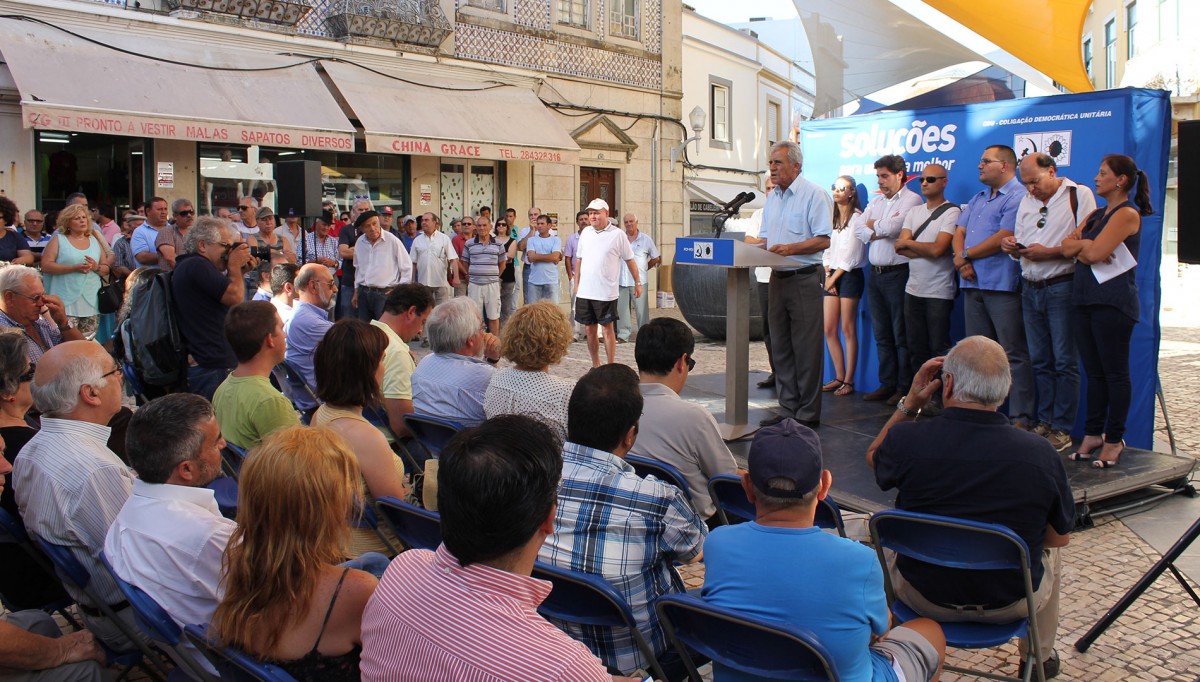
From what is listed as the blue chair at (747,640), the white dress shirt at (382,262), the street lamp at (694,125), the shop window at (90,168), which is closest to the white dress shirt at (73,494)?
the blue chair at (747,640)

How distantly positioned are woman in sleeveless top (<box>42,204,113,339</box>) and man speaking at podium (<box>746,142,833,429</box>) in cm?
570

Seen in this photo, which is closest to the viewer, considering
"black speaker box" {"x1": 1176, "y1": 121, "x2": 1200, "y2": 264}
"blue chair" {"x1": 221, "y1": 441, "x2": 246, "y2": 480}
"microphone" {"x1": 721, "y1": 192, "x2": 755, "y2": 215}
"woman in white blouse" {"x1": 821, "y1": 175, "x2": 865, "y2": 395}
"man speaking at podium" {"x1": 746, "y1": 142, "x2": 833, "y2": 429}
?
"blue chair" {"x1": 221, "y1": 441, "x2": 246, "y2": 480}

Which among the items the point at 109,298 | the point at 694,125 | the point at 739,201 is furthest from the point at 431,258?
the point at 694,125

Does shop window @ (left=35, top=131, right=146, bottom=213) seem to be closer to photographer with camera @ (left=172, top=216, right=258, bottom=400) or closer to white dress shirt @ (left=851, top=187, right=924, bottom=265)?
photographer with camera @ (left=172, top=216, right=258, bottom=400)

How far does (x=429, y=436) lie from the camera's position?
4270 millimetres

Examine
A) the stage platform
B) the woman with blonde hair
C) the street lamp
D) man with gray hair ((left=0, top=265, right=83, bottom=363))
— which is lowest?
the stage platform

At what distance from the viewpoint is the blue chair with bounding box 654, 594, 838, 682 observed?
213cm

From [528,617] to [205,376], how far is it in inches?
170

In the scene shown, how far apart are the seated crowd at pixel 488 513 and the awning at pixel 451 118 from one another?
449 inches

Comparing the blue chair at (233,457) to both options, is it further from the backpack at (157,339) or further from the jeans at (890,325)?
the jeans at (890,325)

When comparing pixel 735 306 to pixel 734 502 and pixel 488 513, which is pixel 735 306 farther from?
pixel 488 513

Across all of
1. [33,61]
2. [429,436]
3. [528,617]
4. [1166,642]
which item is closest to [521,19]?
[33,61]

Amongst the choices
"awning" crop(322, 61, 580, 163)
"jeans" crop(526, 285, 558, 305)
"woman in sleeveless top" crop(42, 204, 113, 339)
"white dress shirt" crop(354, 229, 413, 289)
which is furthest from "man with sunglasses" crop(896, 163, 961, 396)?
"awning" crop(322, 61, 580, 163)

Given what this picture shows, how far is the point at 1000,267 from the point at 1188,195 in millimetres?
2039
